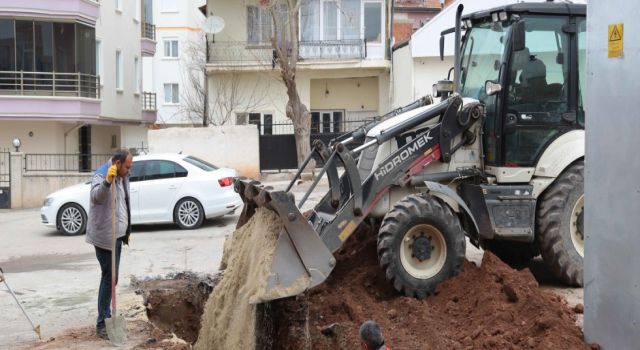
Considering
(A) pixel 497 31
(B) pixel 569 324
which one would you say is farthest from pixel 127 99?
(B) pixel 569 324

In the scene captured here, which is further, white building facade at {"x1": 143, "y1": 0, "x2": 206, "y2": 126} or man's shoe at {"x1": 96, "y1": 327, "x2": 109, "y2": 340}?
white building facade at {"x1": 143, "y1": 0, "x2": 206, "y2": 126}

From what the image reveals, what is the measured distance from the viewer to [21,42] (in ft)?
91.4

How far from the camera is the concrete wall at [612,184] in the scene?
5270 millimetres

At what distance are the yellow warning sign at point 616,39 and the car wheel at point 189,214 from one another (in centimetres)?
1176

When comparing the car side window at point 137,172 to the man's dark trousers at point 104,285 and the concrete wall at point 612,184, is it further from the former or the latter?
the concrete wall at point 612,184

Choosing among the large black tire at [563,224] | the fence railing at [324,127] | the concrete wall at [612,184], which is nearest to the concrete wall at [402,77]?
the fence railing at [324,127]

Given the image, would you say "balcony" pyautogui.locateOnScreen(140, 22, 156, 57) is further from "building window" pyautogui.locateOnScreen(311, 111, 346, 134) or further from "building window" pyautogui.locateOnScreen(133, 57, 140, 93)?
"building window" pyautogui.locateOnScreen(311, 111, 346, 134)

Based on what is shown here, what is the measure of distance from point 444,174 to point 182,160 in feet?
30.0

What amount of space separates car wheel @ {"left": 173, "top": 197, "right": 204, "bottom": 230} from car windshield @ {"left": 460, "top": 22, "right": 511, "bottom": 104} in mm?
8295

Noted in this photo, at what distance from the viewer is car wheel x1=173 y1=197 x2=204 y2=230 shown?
1603cm

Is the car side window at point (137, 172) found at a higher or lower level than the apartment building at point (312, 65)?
lower

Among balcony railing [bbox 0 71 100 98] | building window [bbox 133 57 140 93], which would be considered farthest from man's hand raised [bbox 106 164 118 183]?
building window [bbox 133 57 140 93]

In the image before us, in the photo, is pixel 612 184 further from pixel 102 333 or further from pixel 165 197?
pixel 165 197

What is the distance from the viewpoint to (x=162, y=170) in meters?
16.2
